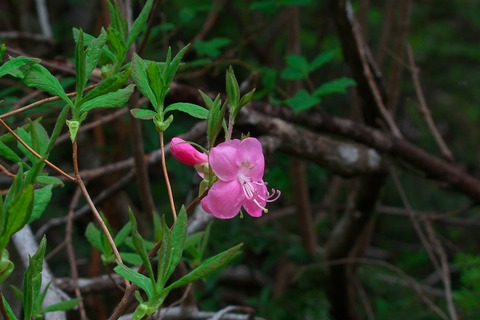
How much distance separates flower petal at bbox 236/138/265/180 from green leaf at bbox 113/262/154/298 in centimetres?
17

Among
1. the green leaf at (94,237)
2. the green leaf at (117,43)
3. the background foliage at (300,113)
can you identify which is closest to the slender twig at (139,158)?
the background foliage at (300,113)

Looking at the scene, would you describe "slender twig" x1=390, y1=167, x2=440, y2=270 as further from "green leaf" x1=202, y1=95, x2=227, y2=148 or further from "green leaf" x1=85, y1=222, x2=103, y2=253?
"green leaf" x1=202, y1=95, x2=227, y2=148

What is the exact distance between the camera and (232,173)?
2.67 feet

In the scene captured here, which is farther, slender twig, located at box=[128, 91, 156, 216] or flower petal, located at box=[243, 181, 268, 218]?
slender twig, located at box=[128, 91, 156, 216]

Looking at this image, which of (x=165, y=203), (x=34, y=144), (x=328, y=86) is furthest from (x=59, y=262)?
(x=34, y=144)

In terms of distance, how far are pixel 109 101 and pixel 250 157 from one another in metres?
0.18

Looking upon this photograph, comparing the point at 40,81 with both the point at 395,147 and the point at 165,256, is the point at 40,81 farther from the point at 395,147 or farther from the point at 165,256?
the point at 395,147

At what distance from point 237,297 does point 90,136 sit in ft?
3.02

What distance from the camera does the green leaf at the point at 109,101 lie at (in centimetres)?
84

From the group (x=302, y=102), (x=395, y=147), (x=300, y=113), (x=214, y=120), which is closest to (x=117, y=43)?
(x=214, y=120)

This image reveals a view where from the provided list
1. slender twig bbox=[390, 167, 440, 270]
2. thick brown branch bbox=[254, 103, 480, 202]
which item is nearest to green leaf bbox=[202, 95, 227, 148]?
thick brown branch bbox=[254, 103, 480, 202]

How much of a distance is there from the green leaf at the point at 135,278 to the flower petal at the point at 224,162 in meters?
0.15

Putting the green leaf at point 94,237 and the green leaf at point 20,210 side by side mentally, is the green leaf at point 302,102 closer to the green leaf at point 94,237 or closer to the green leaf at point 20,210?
the green leaf at point 94,237

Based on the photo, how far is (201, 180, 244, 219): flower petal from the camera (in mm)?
817
